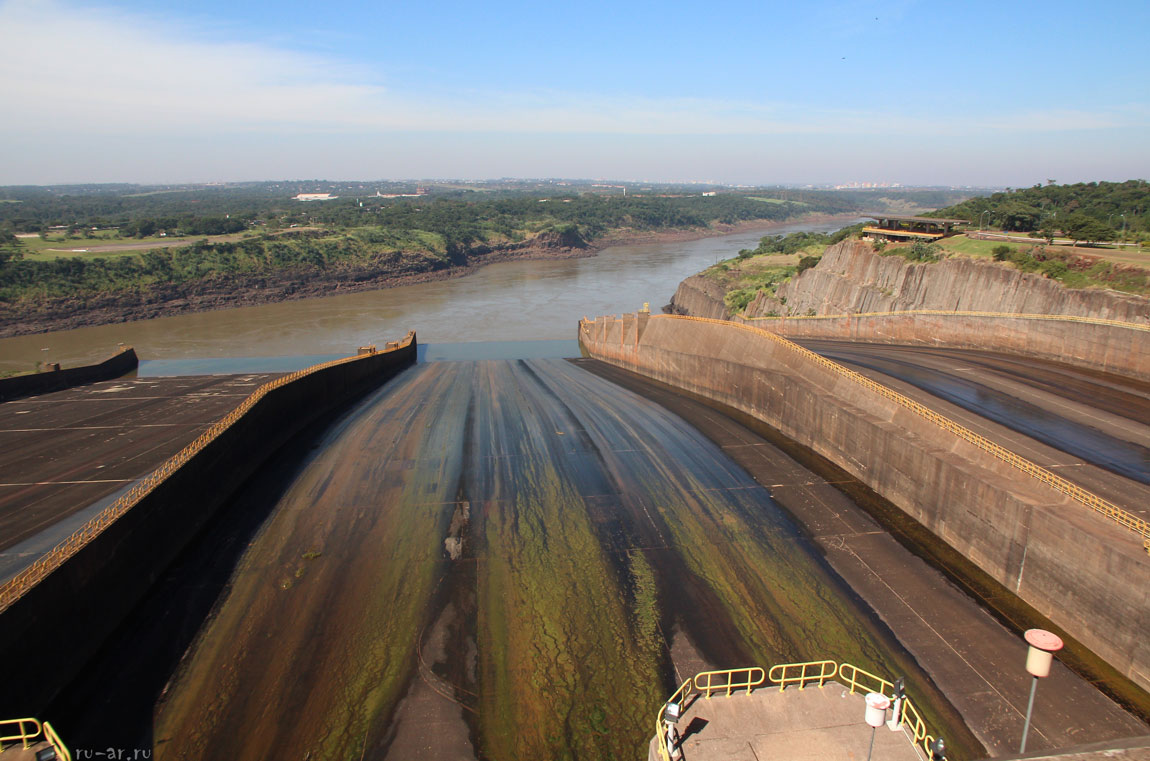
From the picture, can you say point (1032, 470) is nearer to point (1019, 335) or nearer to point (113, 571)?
point (1019, 335)

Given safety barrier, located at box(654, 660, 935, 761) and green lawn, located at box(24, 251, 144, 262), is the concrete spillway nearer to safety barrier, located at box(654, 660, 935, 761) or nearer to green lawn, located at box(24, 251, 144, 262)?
safety barrier, located at box(654, 660, 935, 761)

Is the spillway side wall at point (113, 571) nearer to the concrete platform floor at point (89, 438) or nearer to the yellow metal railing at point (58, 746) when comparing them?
the yellow metal railing at point (58, 746)

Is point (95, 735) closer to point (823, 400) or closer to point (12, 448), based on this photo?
point (12, 448)

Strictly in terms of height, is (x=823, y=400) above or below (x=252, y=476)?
above

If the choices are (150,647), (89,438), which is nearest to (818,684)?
(150,647)

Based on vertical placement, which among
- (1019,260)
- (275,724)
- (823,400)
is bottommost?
(275,724)

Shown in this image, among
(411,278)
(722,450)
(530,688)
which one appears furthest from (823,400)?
(411,278)
